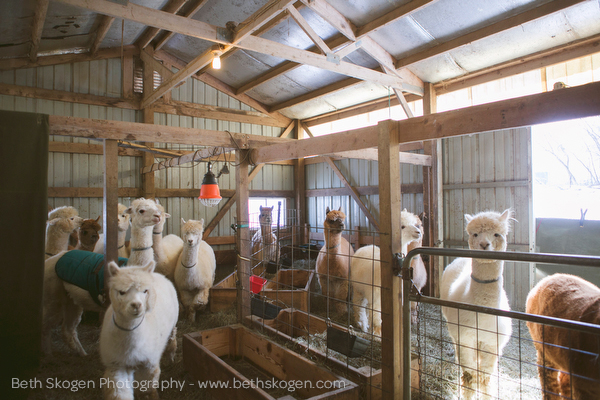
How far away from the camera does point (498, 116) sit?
1.75 metres

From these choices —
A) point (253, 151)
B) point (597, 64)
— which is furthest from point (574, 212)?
point (253, 151)

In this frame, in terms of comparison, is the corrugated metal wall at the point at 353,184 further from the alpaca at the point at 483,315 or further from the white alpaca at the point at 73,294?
the alpaca at the point at 483,315

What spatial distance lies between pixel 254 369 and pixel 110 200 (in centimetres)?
227

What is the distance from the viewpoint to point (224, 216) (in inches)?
356

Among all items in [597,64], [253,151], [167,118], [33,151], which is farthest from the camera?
[167,118]

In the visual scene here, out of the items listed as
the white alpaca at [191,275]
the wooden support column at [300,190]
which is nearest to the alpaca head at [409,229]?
the white alpaca at [191,275]

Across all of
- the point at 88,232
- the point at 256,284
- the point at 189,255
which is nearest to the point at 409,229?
the point at 256,284

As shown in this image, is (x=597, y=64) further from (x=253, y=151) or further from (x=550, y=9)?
(x=253, y=151)

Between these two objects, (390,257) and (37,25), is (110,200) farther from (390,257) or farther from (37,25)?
(37,25)

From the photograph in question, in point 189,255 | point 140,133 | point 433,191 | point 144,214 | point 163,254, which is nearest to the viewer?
point 140,133

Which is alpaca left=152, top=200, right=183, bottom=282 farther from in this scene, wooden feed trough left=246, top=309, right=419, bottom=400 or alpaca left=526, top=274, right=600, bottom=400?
alpaca left=526, top=274, right=600, bottom=400

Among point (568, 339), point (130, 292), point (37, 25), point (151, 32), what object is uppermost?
point (151, 32)

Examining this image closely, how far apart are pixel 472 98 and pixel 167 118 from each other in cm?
688

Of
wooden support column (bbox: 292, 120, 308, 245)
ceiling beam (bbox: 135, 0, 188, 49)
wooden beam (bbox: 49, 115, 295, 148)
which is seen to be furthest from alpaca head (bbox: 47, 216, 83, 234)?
wooden support column (bbox: 292, 120, 308, 245)
